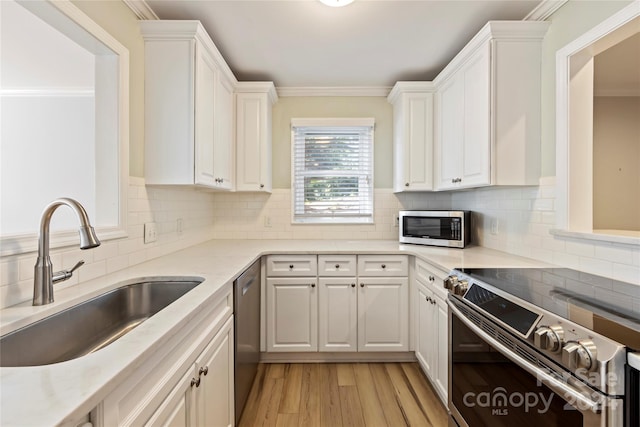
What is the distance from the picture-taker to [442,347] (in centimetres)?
179

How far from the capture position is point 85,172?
1.83 m

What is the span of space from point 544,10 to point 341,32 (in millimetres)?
1238

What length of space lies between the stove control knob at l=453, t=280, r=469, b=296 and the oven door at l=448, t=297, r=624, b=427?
0.07 m

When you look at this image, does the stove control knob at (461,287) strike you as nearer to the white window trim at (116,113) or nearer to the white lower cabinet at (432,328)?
the white lower cabinet at (432,328)

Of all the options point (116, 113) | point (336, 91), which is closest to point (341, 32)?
point (336, 91)

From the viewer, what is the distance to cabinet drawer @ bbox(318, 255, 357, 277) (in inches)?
91.0

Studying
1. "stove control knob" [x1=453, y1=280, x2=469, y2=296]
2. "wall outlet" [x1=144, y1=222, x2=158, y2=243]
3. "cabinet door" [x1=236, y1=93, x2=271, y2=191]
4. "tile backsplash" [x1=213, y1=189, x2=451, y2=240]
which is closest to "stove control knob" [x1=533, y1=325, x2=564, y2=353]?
"stove control knob" [x1=453, y1=280, x2=469, y2=296]

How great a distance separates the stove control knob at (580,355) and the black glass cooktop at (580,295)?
5 cm

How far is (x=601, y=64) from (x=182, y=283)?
352 cm

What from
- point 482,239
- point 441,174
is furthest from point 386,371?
point 441,174

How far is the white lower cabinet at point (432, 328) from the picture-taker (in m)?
1.76

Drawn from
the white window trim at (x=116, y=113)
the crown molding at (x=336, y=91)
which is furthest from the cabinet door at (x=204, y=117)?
the crown molding at (x=336, y=91)

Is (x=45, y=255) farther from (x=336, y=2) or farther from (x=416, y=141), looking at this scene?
(x=416, y=141)

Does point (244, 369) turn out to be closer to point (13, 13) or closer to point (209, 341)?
point (209, 341)
